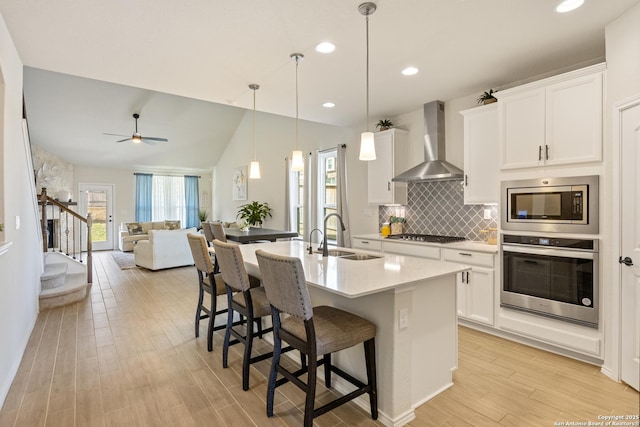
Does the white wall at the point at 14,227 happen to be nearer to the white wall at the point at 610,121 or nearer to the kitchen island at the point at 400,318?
the kitchen island at the point at 400,318

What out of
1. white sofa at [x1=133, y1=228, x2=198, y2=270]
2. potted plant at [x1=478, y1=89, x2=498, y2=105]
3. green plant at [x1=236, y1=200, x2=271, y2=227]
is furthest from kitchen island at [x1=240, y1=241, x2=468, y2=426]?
green plant at [x1=236, y1=200, x2=271, y2=227]

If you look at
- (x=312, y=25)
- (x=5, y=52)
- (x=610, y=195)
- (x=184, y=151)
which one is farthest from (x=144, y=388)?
(x=184, y=151)

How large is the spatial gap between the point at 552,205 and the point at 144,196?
10391 millimetres

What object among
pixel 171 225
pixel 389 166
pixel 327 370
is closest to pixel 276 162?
pixel 389 166

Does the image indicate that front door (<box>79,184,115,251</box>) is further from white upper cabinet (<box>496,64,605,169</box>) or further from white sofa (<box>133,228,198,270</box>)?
white upper cabinet (<box>496,64,605,169</box>)

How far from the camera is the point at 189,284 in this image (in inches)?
211

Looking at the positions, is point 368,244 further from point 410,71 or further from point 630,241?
point 630,241

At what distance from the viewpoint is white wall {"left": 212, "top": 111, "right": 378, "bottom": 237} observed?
5531 millimetres

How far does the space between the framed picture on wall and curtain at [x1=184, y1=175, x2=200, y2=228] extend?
2.13 metres

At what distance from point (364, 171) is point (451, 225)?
68.3 inches

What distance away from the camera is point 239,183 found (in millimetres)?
9234

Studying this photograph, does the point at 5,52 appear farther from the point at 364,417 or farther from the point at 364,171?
the point at 364,171

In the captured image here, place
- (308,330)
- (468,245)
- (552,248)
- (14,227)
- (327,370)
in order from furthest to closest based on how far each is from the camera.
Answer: (468,245) < (552,248) < (14,227) < (327,370) < (308,330)

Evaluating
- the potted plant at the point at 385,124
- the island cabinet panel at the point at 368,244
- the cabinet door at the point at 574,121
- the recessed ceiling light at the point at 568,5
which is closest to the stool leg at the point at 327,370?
the island cabinet panel at the point at 368,244
